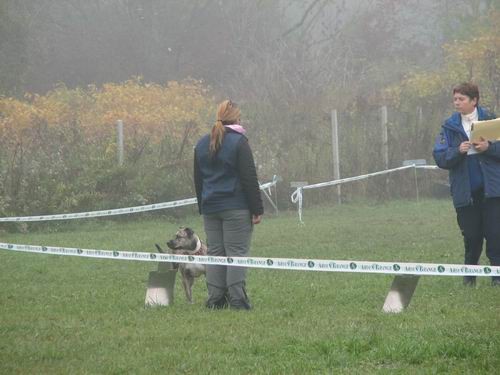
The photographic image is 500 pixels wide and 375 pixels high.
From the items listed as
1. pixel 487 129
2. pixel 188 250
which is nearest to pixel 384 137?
pixel 487 129

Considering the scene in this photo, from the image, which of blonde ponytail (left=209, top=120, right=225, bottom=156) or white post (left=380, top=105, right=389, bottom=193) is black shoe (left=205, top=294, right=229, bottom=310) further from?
white post (left=380, top=105, right=389, bottom=193)

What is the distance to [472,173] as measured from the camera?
32.1ft

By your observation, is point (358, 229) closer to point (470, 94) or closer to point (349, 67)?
point (470, 94)

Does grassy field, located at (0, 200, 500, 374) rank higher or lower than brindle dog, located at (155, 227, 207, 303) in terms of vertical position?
lower

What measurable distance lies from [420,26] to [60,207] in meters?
31.2

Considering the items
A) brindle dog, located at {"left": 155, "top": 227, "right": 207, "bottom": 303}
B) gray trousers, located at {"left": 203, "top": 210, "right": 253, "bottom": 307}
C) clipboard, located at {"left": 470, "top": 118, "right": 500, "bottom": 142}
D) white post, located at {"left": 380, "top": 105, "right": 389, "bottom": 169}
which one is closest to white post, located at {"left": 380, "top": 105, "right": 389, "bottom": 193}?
white post, located at {"left": 380, "top": 105, "right": 389, "bottom": 169}

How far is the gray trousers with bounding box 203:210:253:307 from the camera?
8961 millimetres

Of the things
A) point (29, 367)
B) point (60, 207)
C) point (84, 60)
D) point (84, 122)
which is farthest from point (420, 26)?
point (29, 367)

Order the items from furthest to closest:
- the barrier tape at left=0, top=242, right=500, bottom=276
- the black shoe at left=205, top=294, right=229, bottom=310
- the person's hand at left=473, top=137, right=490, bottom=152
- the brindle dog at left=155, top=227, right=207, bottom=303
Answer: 1. the brindle dog at left=155, top=227, right=207, bottom=303
2. the person's hand at left=473, top=137, right=490, bottom=152
3. the black shoe at left=205, top=294, right=229, bottom=310
4. the barrier tape at left=0, top=242, right=500, bottom=276

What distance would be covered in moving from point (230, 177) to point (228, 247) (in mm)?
632

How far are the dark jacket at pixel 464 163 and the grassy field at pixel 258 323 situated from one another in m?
0.95

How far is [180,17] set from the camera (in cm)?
4547

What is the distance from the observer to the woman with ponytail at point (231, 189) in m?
8.88

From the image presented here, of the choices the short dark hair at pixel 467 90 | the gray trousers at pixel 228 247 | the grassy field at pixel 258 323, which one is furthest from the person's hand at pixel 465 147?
the gray trousers at pixel 228 247
